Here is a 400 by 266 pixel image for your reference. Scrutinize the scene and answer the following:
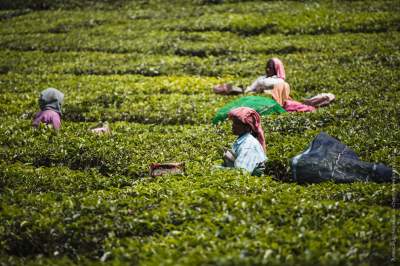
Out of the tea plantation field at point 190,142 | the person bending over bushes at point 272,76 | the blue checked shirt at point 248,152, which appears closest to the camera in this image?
the tea plantation field at point 190,142

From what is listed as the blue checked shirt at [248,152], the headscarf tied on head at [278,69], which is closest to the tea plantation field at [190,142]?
the blue checked shirt at [248,152]

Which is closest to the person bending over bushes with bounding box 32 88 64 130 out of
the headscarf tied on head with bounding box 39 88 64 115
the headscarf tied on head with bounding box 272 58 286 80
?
the headscarf tied on head with bounding box 39 88 64 115

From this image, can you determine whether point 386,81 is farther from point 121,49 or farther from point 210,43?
point 121,49

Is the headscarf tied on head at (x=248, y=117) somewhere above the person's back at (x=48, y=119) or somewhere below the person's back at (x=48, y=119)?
above

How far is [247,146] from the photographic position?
9578mm

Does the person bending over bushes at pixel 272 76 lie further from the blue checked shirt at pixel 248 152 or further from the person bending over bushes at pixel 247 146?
the blue checked shirt at pixel 248 152

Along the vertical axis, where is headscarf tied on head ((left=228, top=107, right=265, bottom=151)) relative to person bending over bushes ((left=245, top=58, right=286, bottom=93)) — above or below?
above

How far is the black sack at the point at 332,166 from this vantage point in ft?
28.2

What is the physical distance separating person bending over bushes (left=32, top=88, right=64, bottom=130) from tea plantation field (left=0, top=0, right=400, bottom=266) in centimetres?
39

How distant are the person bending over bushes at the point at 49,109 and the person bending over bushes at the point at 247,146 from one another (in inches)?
216

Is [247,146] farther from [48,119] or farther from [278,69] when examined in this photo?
[278,69]

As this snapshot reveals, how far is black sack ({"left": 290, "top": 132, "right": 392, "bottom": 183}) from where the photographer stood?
8.60 metres

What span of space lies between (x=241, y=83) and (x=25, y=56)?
11.5 meters

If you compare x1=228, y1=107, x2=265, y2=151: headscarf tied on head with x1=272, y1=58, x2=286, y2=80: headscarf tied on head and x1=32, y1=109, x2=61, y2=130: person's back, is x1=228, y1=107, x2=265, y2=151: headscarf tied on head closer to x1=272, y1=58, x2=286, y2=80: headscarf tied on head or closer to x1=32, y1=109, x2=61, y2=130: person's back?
x1=32, y1=109, x2=61, y2=130: person's back
